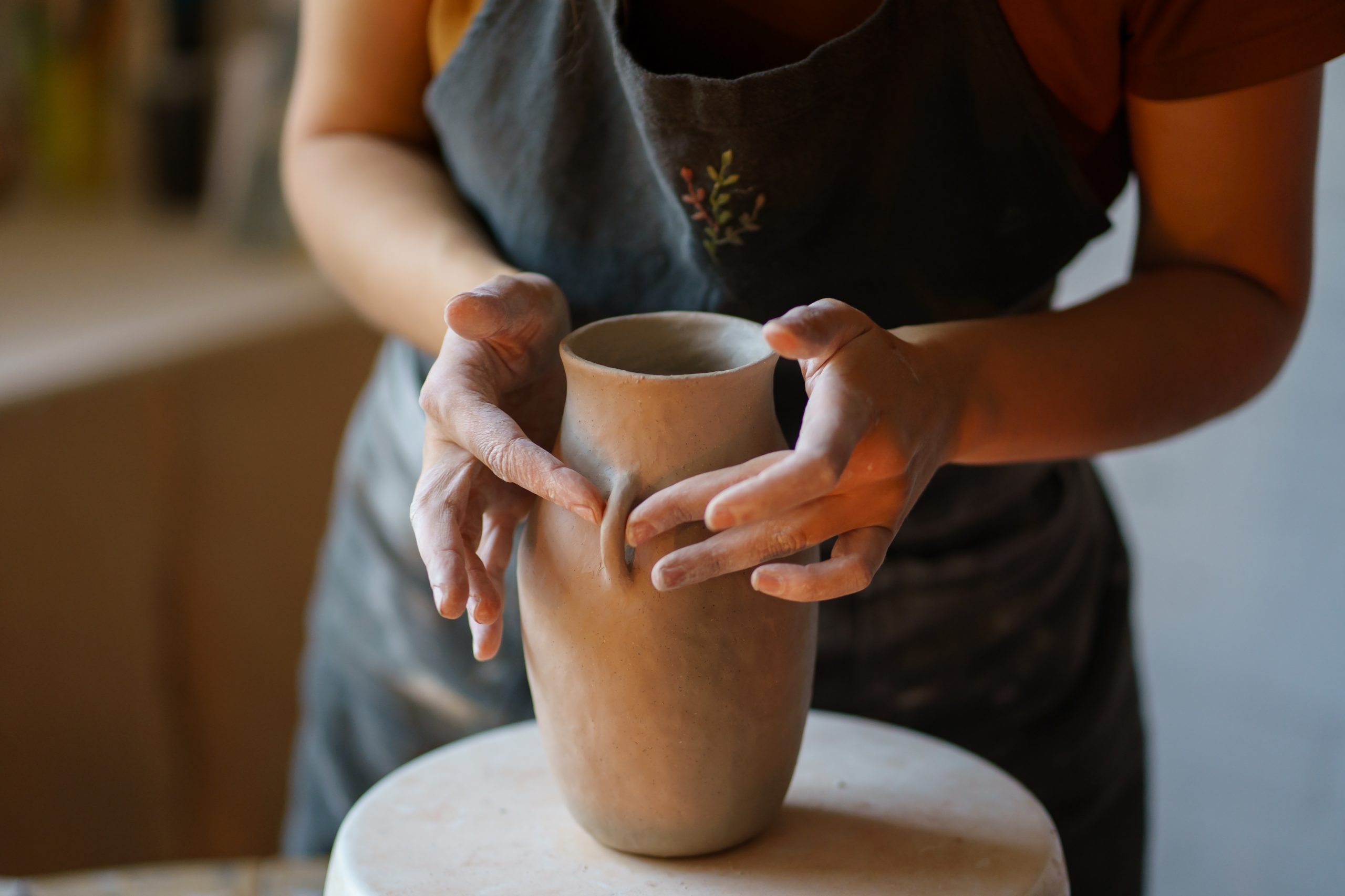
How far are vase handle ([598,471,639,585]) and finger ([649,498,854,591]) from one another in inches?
2.1

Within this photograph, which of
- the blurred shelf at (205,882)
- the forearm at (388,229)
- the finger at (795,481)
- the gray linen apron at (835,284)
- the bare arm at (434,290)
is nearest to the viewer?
the finger at (795,481)

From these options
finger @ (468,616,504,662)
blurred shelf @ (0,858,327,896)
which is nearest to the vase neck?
finger @ (468,616,504,662)

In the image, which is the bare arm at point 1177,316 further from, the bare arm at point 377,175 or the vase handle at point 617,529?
the bare arm at point 377,175

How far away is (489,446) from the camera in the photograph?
700 millimetres

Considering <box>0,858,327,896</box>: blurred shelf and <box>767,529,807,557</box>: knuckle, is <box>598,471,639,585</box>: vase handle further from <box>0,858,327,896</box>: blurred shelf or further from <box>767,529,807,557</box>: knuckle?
<box>0,858,327,896</box>: blurred shelf

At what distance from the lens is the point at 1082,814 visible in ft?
3.62

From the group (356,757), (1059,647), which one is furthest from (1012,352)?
(356,757)

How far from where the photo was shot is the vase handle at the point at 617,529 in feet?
2.36

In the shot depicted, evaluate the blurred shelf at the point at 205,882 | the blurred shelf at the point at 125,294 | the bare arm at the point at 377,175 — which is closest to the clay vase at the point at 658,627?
the bare arm at the point at 377,175

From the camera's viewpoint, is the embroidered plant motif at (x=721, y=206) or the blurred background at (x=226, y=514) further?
the blurred background at (x=226, y=514)

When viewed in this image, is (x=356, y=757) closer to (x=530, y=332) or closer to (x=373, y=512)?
(x=373, y=512)

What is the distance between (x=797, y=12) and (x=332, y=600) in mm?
747

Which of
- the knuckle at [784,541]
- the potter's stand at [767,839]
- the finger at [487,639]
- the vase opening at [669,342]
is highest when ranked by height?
the vase opening at [669,342]

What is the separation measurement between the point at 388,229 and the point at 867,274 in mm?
381
